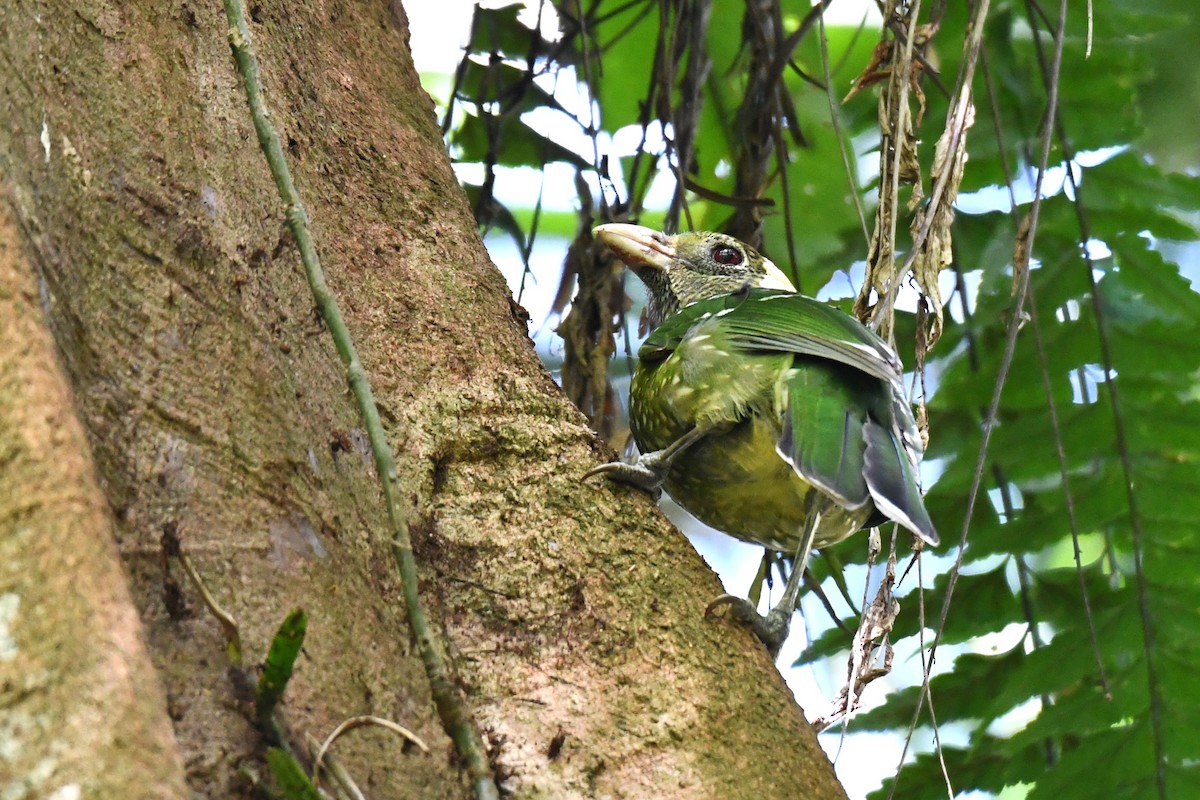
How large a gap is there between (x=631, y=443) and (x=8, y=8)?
191 cm

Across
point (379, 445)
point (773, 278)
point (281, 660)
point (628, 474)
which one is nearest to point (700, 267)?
point (773, 278)

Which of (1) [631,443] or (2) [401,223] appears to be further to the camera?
(1) [631,443]

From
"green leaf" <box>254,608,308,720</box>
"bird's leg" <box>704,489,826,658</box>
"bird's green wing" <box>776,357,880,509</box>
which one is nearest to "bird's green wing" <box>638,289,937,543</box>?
"bird's green wing" <box>776,357,880,509</box>

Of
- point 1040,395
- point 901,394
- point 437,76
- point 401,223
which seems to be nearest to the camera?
point 401,223

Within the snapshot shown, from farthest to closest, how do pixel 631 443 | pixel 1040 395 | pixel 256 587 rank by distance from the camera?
pixel 1040 395 < pixel 631 443 < pixel 256 587

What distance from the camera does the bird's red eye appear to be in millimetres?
3770

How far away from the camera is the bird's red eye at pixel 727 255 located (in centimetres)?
377

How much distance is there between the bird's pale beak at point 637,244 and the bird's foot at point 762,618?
4.72ft

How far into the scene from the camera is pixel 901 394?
9.20 ft

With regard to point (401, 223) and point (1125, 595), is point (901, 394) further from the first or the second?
point (401, 223)

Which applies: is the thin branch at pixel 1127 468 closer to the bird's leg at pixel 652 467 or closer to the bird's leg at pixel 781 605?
the bird's leg at pixel 781 605

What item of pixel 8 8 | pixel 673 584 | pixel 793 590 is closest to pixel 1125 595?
pixel 793 590

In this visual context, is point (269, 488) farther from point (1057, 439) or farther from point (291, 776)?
point (1057, 439)

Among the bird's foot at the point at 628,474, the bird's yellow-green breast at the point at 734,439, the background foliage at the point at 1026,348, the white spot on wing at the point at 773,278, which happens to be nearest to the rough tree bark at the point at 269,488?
the bird's foot at the point at 628,474
